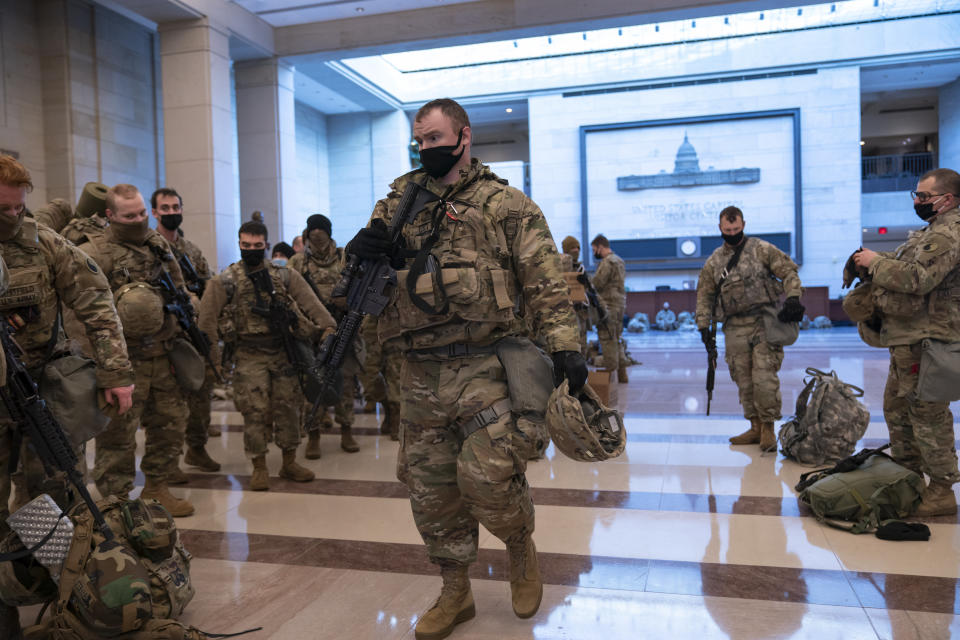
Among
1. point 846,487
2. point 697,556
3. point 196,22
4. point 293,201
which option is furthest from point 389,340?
point 293,201

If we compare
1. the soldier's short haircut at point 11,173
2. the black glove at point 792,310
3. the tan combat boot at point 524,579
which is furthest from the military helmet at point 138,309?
the black glove at point 792,310

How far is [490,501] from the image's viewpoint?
242cm

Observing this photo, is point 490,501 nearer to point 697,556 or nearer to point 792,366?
point 697,556

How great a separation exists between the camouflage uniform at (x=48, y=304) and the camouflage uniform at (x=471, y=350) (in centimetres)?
115

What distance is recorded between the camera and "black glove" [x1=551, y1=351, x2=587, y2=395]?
2.37m

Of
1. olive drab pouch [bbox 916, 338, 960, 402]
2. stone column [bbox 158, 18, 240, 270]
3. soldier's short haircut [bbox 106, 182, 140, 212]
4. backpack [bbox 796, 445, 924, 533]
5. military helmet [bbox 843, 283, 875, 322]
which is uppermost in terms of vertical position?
stone column [bbox 158, 18, 240, 270]

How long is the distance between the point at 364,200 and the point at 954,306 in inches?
701

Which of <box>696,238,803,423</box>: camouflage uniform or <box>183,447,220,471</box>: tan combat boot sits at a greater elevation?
<box>696,238,803,423</box>: camouflage uniform

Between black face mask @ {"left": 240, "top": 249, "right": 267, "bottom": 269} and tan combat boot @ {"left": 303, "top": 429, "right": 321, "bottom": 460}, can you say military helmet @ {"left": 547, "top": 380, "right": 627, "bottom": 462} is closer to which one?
black face mask @ {"left": 240, "top": 249, "right": 267, "bottom": 269}

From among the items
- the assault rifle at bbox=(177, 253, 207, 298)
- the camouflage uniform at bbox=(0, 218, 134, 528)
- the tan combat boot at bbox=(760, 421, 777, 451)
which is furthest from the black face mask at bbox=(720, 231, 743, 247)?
the camouflage uniform at bbox=(0, 218, 134, 528)

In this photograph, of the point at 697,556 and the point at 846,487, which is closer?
the point at 697,556

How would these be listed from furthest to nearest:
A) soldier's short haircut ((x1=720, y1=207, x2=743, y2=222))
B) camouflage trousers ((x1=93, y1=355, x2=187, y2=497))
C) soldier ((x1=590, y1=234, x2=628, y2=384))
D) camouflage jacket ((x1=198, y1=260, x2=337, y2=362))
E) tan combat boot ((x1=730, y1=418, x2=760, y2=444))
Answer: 1. soldier ((x1=590, y1=234, x2=628, y2=384))
2. tan combat boot ((x1=730, y1=418, x2=760, y2=444))
3. soldier's short haircut ((x1=720, y1=207, x2=743, y2=222))
4. camouflage jacket ((x1=198, y1=260, x2=337, y2=362))
5. camouflage trousers ((x1=93, y1=355, x2=187, y2=497))

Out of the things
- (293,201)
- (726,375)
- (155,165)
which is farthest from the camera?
(293,201)

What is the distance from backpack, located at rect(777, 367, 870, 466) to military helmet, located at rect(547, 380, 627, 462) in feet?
9.81
